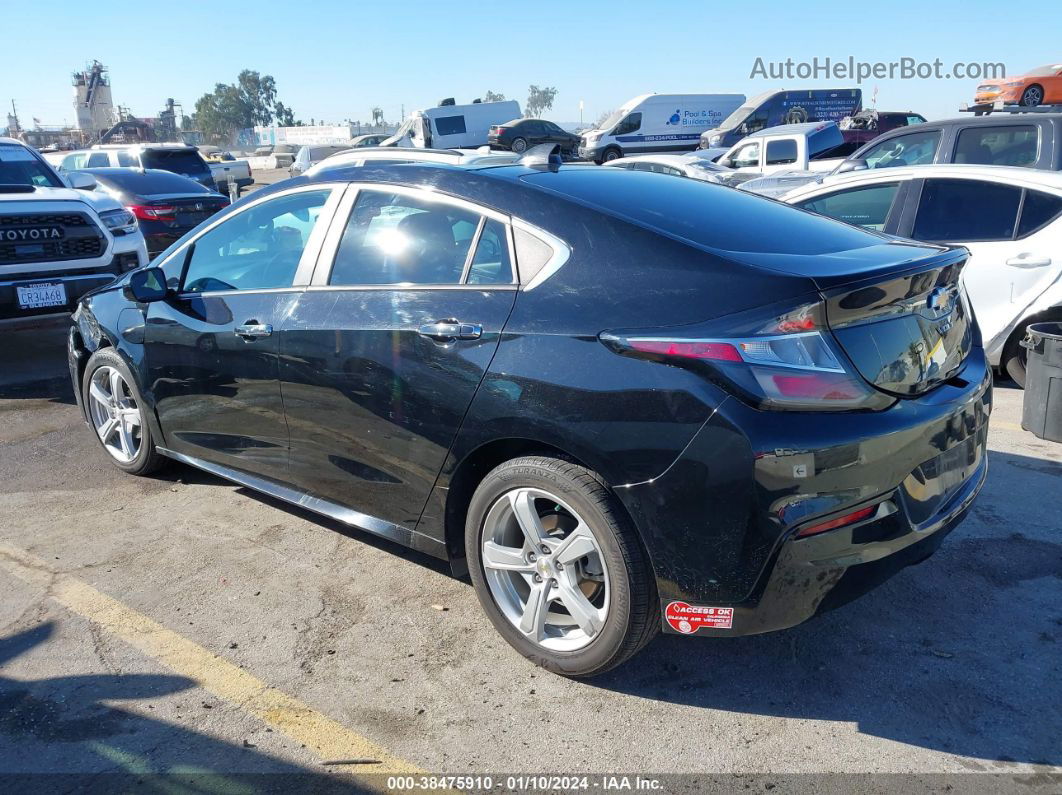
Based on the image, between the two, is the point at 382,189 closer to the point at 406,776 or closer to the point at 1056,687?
the point at 406,776

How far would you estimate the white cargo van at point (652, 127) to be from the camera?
110 ft

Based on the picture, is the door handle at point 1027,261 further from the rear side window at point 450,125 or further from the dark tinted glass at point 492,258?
the rear side window at point 450,125

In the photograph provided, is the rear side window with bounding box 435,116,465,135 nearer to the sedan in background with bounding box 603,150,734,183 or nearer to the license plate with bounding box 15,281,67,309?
the sedan in background with bounding box 603,150,734,183

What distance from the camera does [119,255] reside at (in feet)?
26.4

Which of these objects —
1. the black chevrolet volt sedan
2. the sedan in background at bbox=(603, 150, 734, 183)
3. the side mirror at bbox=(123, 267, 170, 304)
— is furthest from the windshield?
the sedan in background at bbox=(603, 150, 734, 183)

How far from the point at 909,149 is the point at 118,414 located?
25.1ft

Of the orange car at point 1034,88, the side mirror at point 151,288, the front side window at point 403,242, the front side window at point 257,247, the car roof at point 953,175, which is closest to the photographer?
the front side window at point 403,242

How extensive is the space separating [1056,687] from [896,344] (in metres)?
1.25

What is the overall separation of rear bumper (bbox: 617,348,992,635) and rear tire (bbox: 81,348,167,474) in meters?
3.21

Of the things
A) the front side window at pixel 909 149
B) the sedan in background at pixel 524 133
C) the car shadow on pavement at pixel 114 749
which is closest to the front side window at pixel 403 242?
the car shadow on pavement at pixel 114 749

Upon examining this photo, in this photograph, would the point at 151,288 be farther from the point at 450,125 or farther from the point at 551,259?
the point at 450,125

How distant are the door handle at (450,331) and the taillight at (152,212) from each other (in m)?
9.52

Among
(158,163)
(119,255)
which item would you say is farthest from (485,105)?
(119,255)

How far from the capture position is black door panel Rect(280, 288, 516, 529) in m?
3.12
